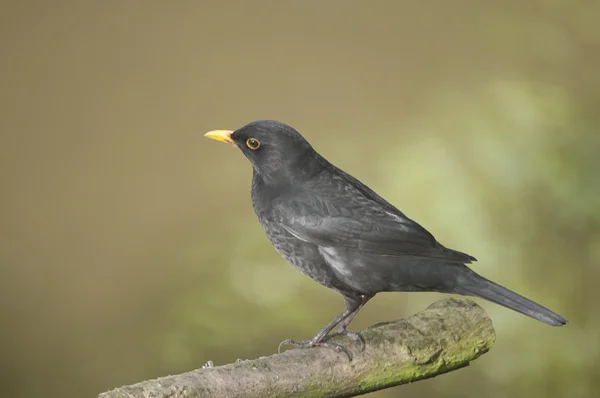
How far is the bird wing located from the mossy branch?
0.35 m

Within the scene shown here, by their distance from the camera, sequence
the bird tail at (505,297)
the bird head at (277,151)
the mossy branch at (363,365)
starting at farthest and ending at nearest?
1. the bird head at (277,151)
2. the bird tail at (505,297)
3. the mossy branch at (363,365)

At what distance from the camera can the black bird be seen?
2910mm

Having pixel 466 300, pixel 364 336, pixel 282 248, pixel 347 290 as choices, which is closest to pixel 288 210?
pixel 282 248

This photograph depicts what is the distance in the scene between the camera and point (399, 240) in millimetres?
2926

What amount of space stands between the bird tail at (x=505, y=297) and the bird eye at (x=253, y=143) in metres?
0.79

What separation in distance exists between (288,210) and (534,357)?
6.86 ft

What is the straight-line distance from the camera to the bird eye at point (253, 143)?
299cm

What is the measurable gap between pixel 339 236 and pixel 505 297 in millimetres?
557

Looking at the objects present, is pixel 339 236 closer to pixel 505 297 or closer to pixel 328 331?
pixel 328 331

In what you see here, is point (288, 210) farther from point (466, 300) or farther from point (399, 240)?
point (466, 300)

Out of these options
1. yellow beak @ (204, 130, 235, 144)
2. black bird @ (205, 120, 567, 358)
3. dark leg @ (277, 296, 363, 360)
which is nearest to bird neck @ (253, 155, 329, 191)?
black bird @ (205, 120, 567, 358)

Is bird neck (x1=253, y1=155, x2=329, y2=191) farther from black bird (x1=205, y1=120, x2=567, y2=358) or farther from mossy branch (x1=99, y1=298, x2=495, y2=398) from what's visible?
mossy branch (x1=99, y1=298, x2=495, y2=398)

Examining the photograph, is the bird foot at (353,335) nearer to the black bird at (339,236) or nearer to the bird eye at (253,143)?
the black bird at (339,236)

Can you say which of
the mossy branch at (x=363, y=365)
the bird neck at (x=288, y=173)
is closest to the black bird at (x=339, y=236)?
the bird neck at (x=288, y=173)
